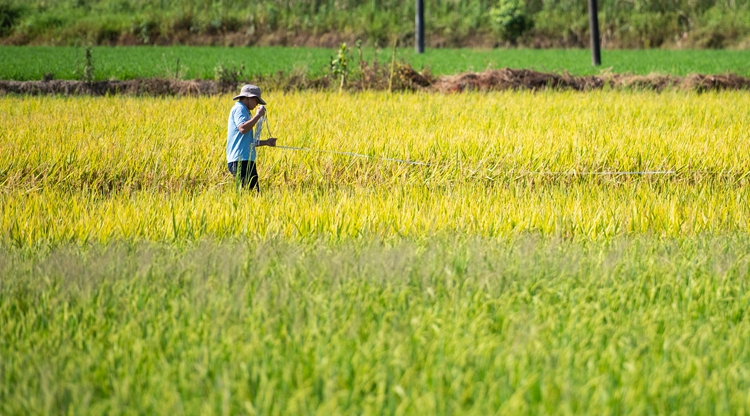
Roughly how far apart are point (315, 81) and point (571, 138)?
→ 19.5 ft

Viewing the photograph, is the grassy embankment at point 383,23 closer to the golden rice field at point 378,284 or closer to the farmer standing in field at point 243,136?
the golden rice field at point 378,284

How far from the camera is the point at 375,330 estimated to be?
7.98ft

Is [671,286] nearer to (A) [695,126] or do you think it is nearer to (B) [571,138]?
(B) [571,138]

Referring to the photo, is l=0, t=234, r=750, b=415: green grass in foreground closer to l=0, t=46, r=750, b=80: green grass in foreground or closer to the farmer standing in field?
the farmer standing in field

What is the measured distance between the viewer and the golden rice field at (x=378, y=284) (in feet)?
6.70

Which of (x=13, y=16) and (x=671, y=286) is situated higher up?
(x=13, y=16)

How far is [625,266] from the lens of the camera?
3.05m

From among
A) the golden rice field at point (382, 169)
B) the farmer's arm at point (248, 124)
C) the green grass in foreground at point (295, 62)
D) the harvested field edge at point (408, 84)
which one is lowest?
the golden rice field at point (382, 169)

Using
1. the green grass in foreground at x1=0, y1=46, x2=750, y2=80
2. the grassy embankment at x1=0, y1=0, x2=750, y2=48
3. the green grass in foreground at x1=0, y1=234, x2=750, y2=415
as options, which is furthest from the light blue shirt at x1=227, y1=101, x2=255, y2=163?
the grassy embankment at x1=0, y1=0, x2=750, y2=48

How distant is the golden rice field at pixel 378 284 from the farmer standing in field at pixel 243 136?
19 centimetres

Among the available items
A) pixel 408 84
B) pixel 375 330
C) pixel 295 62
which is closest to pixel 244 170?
pixel 375 330

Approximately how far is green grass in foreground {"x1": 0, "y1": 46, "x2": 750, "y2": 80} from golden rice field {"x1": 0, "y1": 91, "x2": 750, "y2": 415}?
6808mm

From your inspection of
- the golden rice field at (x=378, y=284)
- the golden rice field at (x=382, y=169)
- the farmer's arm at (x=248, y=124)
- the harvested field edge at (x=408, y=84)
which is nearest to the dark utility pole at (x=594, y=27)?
the harvested field edge at (x=408, y=84)

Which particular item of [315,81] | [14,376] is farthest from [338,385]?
[315,81]
